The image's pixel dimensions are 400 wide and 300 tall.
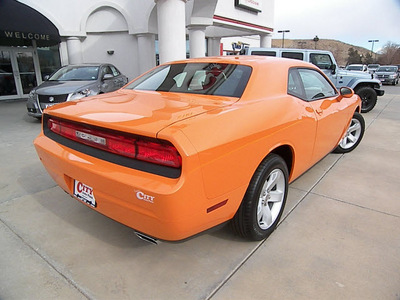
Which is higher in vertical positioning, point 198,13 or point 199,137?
point 198,13

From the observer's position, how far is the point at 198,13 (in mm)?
11859

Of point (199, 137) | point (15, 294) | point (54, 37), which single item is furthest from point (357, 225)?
point (54, 37)

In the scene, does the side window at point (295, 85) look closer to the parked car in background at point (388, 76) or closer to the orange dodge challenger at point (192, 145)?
the orange dodge challenger at point (192, 145)

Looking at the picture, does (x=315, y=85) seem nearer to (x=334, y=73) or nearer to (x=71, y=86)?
(x=71, y=86)

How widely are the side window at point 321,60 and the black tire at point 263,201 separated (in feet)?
Result: 24.6

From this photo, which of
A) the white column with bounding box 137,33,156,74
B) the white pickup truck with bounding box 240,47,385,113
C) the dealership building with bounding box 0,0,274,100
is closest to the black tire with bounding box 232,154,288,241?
the white pickup truck with bounding box 240,47,385,113

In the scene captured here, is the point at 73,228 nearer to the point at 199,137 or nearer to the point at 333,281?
the point at 199,137

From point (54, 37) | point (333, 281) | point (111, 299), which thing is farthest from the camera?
point (54, 37)

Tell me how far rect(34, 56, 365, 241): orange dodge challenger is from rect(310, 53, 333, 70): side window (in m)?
6.46

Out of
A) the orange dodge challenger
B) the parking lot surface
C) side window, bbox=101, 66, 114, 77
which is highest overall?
side window, bbox=101, 66, 114, 77

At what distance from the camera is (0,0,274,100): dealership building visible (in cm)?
1065

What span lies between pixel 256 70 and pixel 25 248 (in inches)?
101

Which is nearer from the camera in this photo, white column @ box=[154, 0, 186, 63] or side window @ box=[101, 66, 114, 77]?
side window @ box=[101, 66, 114, 77]

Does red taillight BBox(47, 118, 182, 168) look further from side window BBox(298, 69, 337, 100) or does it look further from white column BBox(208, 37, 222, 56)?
white column BBox(208, 37, 222, 56)
